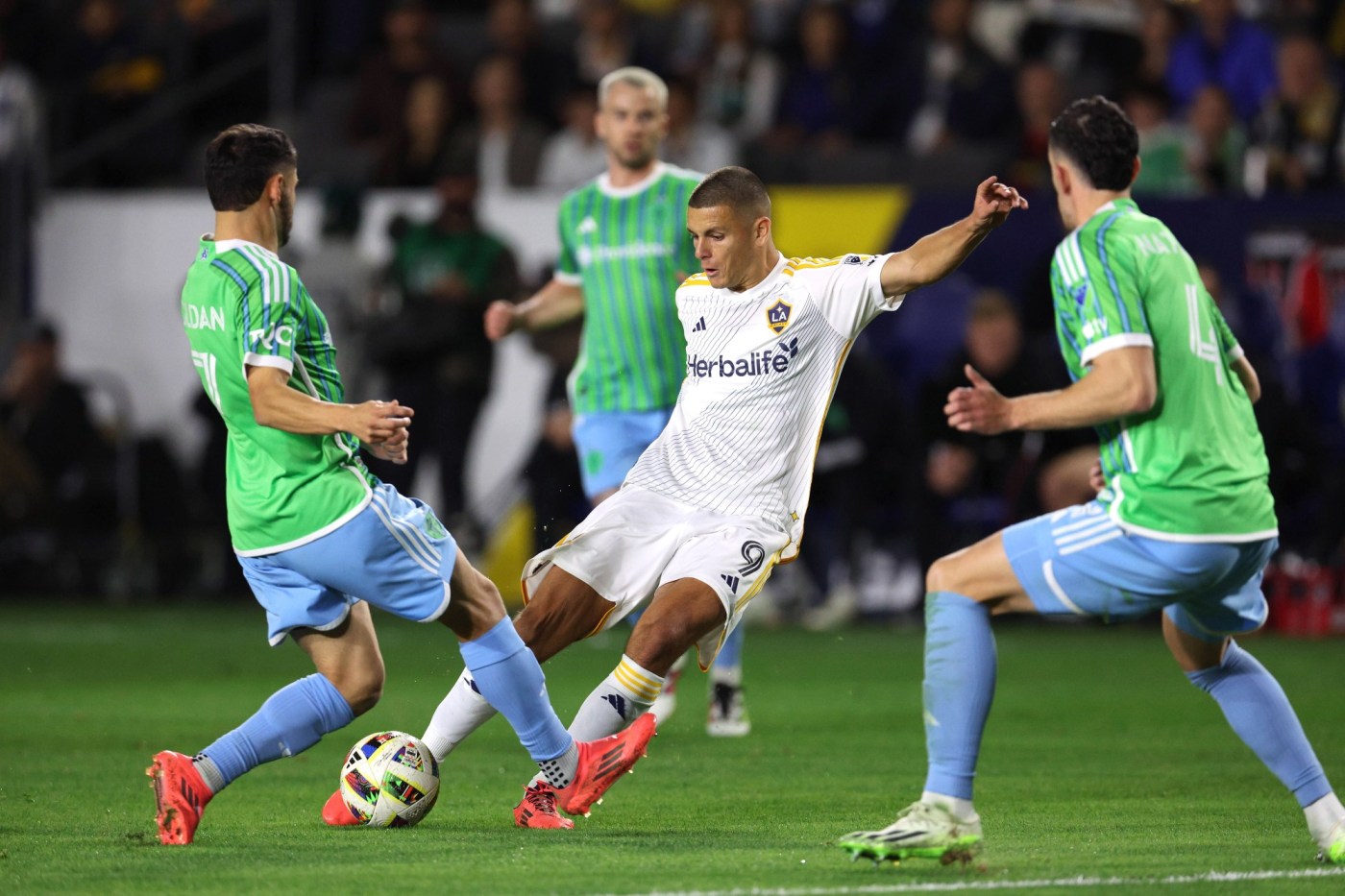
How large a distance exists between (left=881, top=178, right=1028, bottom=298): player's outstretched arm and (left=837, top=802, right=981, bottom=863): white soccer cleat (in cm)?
185

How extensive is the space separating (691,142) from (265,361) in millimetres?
10126

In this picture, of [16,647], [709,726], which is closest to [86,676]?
[16,647]

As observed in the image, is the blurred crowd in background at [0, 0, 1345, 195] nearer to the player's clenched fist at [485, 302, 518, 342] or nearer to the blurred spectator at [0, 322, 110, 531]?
the blurred spectator at [0, 322, 110, 531]

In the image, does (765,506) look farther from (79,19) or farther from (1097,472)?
(79,19)

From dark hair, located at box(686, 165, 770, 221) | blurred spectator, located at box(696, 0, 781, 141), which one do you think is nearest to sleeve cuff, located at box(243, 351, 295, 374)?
dark hair, located at box(686, 165, 770, 221)

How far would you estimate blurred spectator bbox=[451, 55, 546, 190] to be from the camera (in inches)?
669

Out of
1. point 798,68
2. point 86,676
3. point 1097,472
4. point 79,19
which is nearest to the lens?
point 1097,472

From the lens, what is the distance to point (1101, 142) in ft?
19.2

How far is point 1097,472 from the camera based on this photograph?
6066 millimetres

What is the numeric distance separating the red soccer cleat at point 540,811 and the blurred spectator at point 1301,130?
9865 mm

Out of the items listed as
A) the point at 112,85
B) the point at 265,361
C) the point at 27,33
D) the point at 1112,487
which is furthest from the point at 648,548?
the point at 27,33

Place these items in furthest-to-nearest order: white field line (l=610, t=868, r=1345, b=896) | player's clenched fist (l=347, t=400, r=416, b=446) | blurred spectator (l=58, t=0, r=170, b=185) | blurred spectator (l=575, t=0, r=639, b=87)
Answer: blurred spectator (l=58, t=0, r=170, b=185)
blurred spectator (l=575, t=0, r=639, b=87)
player's clenched fist (l=347, t=400, r=416, b=446)
white field line (l=610, t=868, r=1345, b=896)

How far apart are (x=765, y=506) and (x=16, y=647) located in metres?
8.01

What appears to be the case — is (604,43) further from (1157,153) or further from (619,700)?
(619,700)
